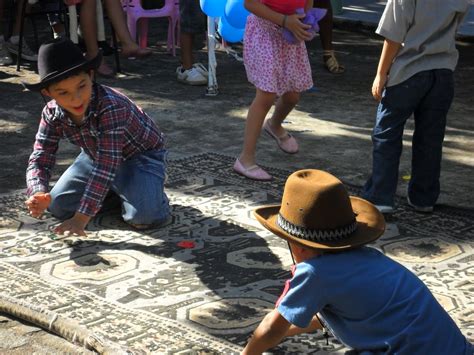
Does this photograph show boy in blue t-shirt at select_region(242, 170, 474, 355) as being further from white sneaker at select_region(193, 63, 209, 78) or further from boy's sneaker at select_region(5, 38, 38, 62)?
boy's sneaker at select_region(5, 38, 38, 62)

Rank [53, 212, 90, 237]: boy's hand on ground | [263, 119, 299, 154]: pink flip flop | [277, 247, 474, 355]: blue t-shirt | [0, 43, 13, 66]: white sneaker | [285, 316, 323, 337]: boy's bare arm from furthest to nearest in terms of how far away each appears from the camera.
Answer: [0, 43, 13, 66]: white sneaker, [263, 119, 299, 154]: pink flip flop, [53, 212, 90, 237]: boy's hand on ground, [285, 316, 323, 337]: boy's bare arm, [277, 247, 474, 355]: blue t-shirt

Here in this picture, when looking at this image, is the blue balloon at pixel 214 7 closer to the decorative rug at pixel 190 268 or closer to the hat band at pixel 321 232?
the decorative rug at pixel 190 268

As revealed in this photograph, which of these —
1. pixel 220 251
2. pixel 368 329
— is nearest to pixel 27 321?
pixel 220 251

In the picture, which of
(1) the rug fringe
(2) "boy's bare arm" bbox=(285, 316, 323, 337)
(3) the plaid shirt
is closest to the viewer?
(2) "boy's bare arm" bbox=(285, 316, 323, 337)

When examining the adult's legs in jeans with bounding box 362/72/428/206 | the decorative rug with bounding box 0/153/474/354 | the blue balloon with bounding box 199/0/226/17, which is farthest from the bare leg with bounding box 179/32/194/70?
the adult's legs in jeans with bounding box 362/72/428/206

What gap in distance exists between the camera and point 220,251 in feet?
16.1

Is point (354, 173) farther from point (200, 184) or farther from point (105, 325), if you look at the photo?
point (105, 325)

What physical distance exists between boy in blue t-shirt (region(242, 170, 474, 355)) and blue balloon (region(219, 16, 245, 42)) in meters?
4.25

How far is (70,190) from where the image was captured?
538 cm

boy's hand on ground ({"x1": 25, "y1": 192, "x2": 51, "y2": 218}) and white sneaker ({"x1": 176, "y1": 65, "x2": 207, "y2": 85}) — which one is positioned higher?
boy's hand on ground ({"x1": 25, "y1": 192, "x2": 51, "y2": 218})

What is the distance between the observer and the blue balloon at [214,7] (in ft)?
24.4

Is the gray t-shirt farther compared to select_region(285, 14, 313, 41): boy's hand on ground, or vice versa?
select_region(285, 14, 313, 41): boy's hand on ground

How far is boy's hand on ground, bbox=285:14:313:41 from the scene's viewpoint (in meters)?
5.83

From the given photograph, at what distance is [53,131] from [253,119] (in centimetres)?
138
